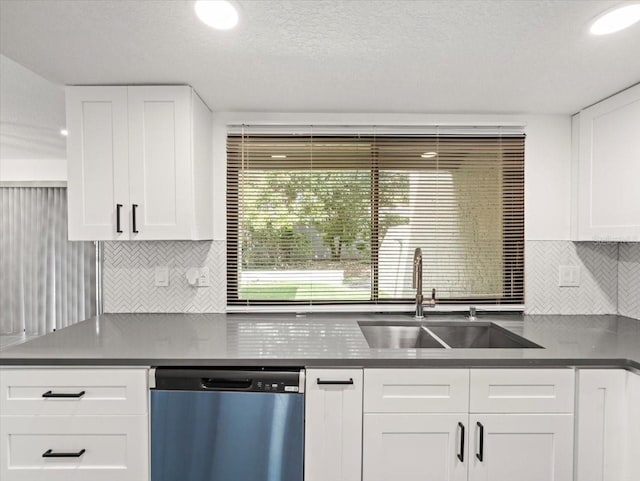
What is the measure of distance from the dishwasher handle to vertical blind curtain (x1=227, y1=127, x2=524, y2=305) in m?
0.85

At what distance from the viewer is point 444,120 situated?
233 cm

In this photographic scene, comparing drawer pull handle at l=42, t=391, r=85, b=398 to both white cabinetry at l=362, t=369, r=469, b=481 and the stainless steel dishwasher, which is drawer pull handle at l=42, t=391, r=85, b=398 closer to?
the stainless steel dishwasher

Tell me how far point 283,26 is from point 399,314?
5.60 ft

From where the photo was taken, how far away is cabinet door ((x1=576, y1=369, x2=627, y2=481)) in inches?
60.6

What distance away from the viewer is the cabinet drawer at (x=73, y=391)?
1.51 m

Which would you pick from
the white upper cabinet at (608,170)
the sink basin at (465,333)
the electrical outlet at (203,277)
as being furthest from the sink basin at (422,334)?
the electrical outlet at (203,277)

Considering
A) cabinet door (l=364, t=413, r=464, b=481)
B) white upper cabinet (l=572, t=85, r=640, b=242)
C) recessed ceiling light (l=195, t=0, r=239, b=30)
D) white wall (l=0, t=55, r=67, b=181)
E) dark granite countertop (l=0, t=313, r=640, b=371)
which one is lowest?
cabinet door (l=364, t=413, r=464, b=481)

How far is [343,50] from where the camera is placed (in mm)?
1545

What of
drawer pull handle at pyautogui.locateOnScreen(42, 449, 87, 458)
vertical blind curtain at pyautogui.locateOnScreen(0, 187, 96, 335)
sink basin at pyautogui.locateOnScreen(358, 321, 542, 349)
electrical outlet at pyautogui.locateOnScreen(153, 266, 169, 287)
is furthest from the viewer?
vertical blind curtain at pyautogui.locateOnScreen(0, 187, 96, 335)

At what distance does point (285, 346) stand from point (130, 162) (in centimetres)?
123

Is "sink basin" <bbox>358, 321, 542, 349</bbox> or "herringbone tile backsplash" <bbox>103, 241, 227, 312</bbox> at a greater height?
"herringbone tile backsplash" <bbox>103, 241, 227, 312</bbox>

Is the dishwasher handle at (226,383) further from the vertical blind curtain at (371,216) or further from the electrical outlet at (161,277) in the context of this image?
the electrical outlet at (161,277)

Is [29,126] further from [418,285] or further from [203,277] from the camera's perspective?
[418,285]

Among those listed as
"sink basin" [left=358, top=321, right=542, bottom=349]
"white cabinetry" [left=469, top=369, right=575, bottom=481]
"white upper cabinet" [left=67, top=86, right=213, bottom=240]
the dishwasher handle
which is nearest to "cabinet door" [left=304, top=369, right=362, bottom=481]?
the dishwasher handle
